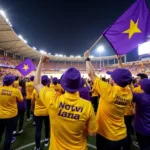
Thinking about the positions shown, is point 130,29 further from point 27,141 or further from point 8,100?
point 27,141

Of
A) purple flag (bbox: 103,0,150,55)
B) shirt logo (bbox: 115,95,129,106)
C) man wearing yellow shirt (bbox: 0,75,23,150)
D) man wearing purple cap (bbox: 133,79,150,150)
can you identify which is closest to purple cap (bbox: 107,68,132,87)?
shirt logo (bbox: 115,95,129,106)

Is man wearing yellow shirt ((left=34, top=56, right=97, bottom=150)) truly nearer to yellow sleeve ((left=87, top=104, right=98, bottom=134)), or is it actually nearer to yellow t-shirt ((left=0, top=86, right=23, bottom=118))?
yellow sleeve ((left=87, top=104, right=98, bottom=134))

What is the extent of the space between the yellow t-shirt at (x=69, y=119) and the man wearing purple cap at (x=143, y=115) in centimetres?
128

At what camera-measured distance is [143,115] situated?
8.52ft

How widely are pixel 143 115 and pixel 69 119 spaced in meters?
1.72

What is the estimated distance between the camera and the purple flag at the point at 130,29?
11.8 ft

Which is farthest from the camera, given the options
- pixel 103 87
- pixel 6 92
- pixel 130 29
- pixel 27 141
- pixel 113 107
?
pixel 27 141

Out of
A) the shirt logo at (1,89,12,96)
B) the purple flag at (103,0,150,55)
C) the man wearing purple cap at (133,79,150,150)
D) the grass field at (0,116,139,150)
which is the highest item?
the purple flag at (103,0,150,55)

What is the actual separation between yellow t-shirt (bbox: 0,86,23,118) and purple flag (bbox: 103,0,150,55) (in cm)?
257

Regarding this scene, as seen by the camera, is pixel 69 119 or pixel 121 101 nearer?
pixel 69 119

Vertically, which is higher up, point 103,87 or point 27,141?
point 103,87

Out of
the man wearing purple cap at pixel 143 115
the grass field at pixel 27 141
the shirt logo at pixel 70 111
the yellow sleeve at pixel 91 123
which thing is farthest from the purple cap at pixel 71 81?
the grass field at pixel 27 141

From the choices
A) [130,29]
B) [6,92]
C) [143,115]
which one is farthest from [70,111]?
[130,29]

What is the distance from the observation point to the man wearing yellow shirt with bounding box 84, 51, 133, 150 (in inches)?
75.9
